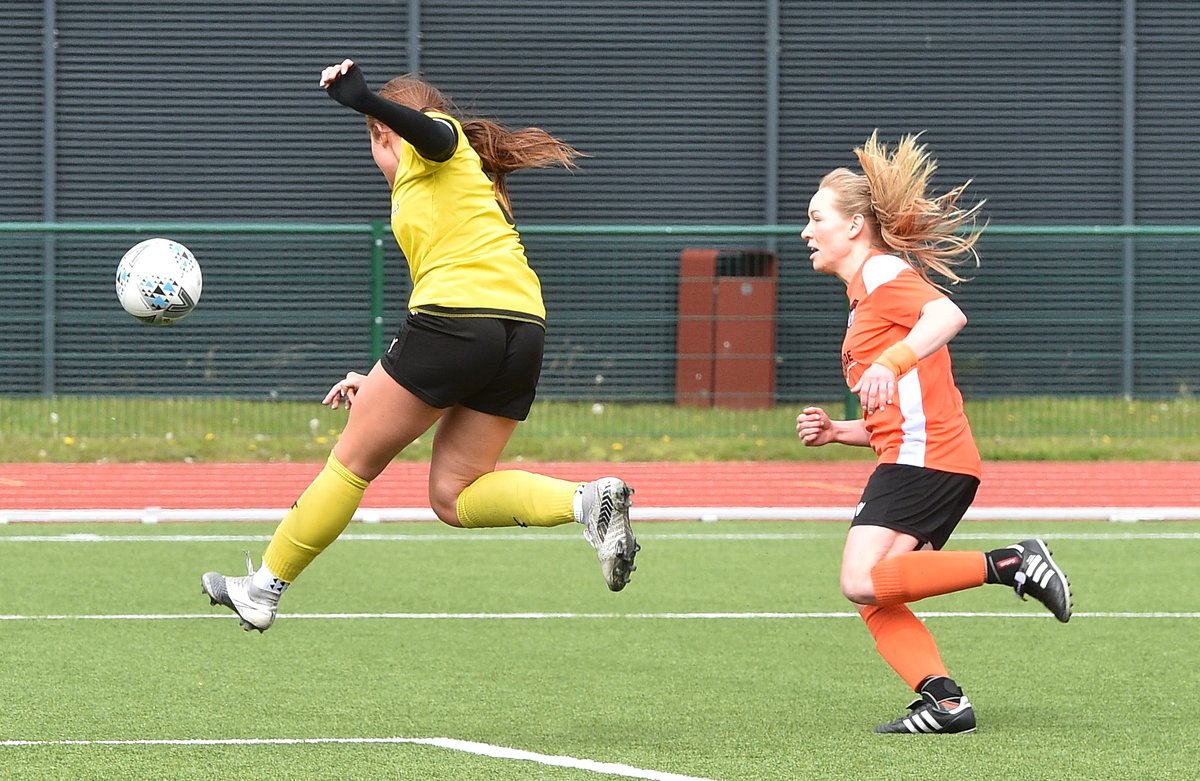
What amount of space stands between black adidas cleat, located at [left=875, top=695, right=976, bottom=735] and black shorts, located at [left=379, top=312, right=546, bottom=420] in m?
1.63

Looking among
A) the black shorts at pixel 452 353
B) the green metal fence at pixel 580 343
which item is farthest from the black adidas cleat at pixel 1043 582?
the green metal fence at pixel 580 343

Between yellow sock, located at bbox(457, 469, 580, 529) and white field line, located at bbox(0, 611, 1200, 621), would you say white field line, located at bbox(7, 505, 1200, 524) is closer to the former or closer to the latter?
white field line, located at bbox(0, 611, 1200, 621)

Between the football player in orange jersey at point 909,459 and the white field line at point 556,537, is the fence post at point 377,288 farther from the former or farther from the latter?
the football player in orange jersey at point 909,459

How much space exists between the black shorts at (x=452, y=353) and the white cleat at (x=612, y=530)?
1.69ft

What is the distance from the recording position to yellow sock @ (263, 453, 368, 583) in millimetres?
5788

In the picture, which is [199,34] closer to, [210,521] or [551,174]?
[551,174]

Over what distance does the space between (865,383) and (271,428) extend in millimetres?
10388

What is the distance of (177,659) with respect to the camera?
6.68m

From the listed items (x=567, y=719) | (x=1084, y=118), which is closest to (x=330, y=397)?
(x=567, y=719)

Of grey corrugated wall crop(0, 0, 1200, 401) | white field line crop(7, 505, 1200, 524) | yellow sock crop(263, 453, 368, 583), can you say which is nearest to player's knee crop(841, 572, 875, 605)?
yellow sock crop(263, 453, 368, 583)

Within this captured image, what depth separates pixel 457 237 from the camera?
5691 mm

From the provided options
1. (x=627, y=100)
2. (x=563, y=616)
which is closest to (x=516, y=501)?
(x=563, y=616)

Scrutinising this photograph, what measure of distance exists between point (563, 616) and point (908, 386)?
2.84m

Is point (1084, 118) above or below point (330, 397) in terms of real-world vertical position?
above
